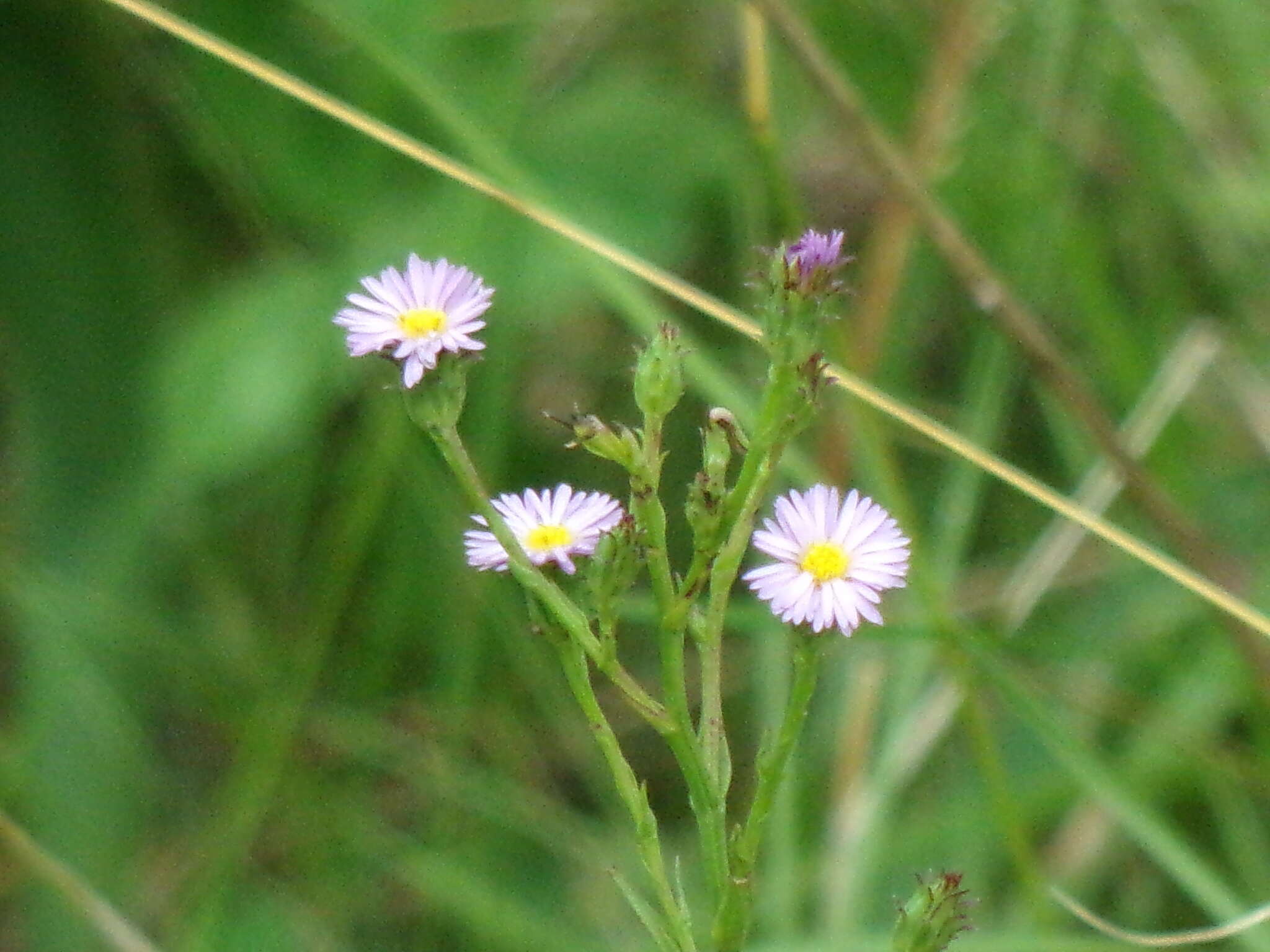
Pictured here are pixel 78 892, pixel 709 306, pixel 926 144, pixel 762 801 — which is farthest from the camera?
pixel 926 144

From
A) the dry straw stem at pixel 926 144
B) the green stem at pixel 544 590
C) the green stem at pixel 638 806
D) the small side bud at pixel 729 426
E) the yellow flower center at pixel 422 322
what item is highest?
the dry straw stem at pixel 926 144

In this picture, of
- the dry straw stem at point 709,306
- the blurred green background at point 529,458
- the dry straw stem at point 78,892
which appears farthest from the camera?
the blurred green background at point 529,458

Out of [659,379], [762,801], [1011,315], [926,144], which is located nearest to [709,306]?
[1011,315]

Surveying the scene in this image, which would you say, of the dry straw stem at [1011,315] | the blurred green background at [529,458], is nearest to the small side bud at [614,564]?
the blurred green background at [529,458]

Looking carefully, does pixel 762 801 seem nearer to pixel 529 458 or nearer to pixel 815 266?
pixel 815 266

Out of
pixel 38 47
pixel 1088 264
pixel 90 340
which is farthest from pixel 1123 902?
pixel 38 47

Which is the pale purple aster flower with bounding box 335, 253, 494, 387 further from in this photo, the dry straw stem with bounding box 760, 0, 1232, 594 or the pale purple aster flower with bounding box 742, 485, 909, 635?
the dry straw stem with bounding box 760, 0, 1232, 594

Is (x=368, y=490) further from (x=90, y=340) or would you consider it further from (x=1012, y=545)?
(x=1012, y=545)

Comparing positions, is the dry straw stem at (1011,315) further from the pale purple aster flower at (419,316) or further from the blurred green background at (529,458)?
the pale purple aster flower at (419,316)
